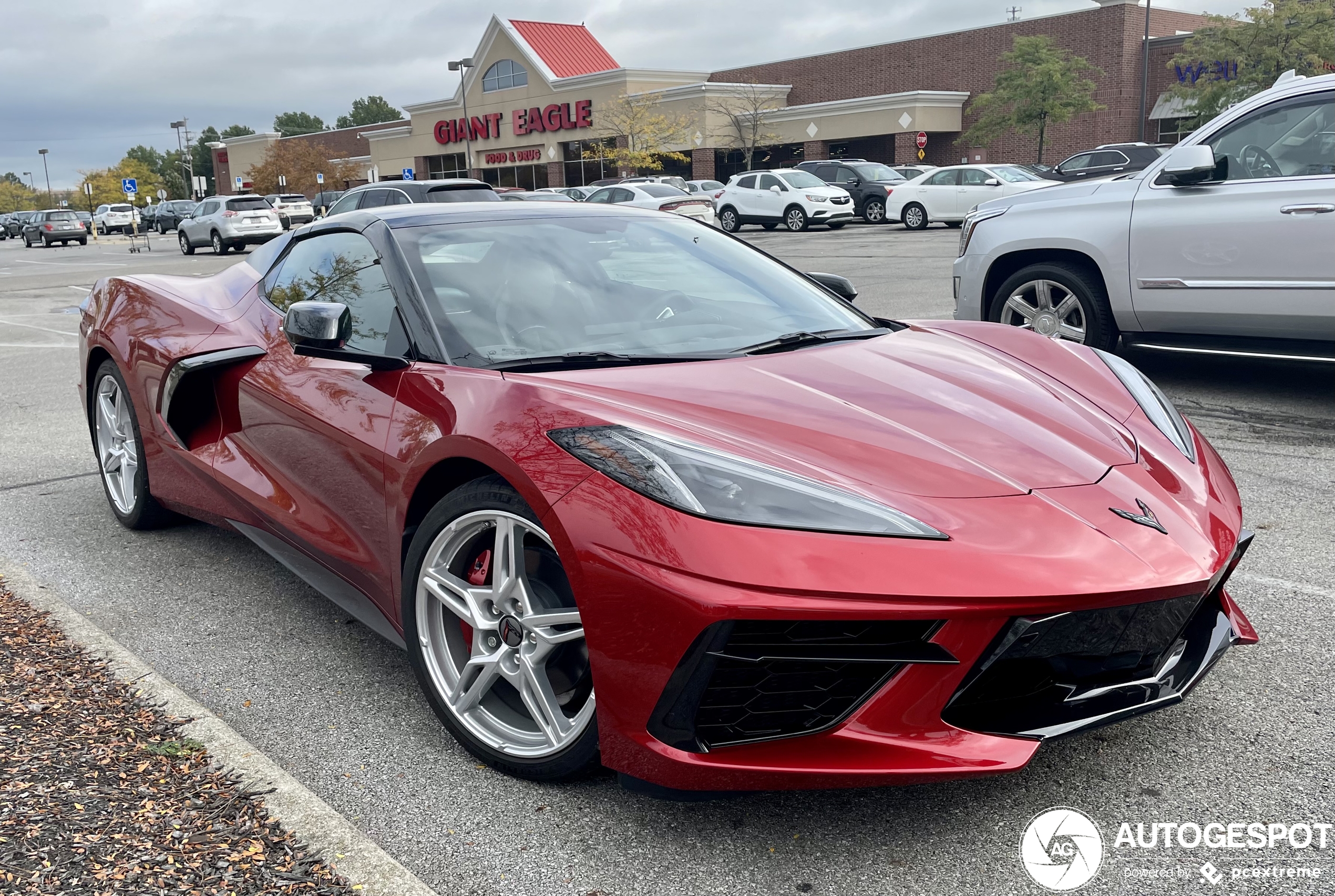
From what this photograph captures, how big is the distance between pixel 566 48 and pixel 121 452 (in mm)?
58939

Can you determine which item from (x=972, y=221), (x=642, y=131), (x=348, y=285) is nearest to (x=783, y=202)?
(x=642, y=131)

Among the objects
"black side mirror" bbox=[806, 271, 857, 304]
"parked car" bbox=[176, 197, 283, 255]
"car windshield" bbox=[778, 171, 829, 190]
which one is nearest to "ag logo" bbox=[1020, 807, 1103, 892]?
"black side mirror" bbox=[806, 271, 857, 304]

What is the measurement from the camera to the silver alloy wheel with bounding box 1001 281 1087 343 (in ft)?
22.6

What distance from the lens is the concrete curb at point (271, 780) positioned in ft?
7.23

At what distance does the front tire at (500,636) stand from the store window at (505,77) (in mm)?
58206

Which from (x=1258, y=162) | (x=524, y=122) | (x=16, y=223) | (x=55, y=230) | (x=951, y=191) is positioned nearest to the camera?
(x=1258, y=162)

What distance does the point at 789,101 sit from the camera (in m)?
53.2

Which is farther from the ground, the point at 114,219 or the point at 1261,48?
the point at 1261,48

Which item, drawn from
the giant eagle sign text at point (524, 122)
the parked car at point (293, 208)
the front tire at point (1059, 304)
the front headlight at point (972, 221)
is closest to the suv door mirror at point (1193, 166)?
the front tire at point (1059, 304)

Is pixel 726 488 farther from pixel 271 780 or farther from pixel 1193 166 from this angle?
pixel 1193 166

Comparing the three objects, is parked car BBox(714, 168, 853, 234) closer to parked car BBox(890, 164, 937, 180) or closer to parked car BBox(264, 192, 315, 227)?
parked car BBox(890, 164, 937, 180)

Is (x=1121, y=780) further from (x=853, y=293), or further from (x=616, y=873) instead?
(x=853, y=293)

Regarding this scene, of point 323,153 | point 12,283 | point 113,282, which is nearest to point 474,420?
point 113,282

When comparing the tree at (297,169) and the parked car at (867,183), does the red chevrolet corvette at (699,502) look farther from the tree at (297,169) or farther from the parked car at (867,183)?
the tree at (297,169)
